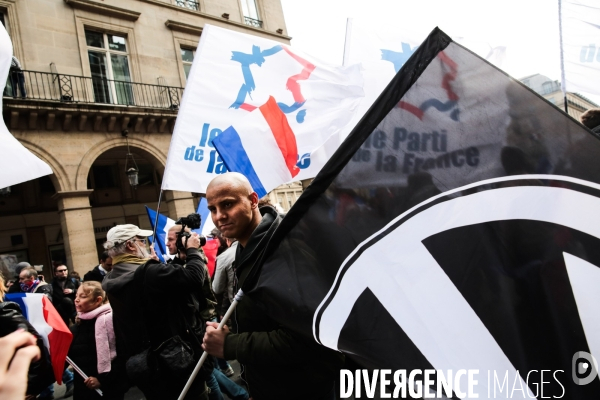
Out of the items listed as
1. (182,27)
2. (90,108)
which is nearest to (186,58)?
(182,27)

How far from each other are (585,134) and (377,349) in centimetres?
87

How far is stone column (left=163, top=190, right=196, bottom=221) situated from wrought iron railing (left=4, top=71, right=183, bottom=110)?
3180 millimetres

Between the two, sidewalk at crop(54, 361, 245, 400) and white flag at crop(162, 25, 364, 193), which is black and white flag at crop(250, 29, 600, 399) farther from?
sidewalk at crop(54, 361, 245, 400)

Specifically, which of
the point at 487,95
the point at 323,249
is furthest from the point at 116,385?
the point at 487,95

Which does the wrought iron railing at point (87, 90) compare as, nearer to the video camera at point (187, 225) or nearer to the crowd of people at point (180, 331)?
the crowd of people at point (180, 331)

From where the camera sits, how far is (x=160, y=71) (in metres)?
14.4

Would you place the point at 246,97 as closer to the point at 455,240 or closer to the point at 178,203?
the point at 455,240

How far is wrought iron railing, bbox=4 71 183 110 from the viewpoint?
11031 millimetres

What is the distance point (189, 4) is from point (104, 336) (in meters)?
16.2

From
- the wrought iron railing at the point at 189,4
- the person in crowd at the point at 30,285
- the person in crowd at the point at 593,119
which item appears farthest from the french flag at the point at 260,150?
the wrought iron railing at the point at 189,4

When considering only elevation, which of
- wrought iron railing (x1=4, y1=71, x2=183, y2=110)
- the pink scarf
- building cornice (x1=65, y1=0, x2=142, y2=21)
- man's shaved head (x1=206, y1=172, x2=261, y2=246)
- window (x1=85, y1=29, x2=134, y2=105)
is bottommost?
the pink scarf

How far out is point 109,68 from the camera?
43.8ft

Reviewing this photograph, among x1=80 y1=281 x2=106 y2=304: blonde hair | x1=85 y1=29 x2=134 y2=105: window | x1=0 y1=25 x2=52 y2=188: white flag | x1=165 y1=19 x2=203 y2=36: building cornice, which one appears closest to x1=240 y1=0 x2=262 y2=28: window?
x1=165 y1=19 x2=203 y2=36: building cornice

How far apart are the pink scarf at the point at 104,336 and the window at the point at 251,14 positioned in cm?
1726
